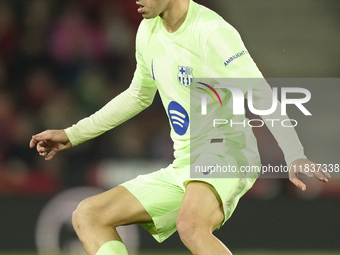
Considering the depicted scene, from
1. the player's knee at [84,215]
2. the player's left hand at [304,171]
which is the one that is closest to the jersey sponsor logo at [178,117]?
the player's knee at [84,215]

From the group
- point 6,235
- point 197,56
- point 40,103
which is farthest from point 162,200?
point 40,103

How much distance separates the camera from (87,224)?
2.10 meters

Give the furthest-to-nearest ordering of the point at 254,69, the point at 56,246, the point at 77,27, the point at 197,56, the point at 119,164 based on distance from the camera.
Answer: the point at 77,27, the point at 119,164, the point at 56,246, the point at 197,56, the point at 254,69

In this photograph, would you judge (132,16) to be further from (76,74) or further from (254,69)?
(254,69)

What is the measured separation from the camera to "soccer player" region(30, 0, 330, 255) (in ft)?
6.48

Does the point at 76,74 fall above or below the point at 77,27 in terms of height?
below

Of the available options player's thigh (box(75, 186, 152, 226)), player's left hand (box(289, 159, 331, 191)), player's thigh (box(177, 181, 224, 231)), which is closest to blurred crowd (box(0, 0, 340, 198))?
player's thigh (box(75, 186, 152, 226))

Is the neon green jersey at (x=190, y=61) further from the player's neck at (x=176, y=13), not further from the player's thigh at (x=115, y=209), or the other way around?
the player's thigh at (x=115, y=209)

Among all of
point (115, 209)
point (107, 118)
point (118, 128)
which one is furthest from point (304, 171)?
point (118, 128)

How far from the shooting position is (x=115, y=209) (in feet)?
6.99

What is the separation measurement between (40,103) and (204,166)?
243 cm

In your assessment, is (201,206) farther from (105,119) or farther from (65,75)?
(65,75)

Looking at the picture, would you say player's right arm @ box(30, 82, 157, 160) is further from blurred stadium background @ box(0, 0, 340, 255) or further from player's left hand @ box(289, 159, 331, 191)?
blurred stadium background @ box(0, 0, 340, 255)

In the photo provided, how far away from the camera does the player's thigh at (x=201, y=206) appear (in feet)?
6.11
